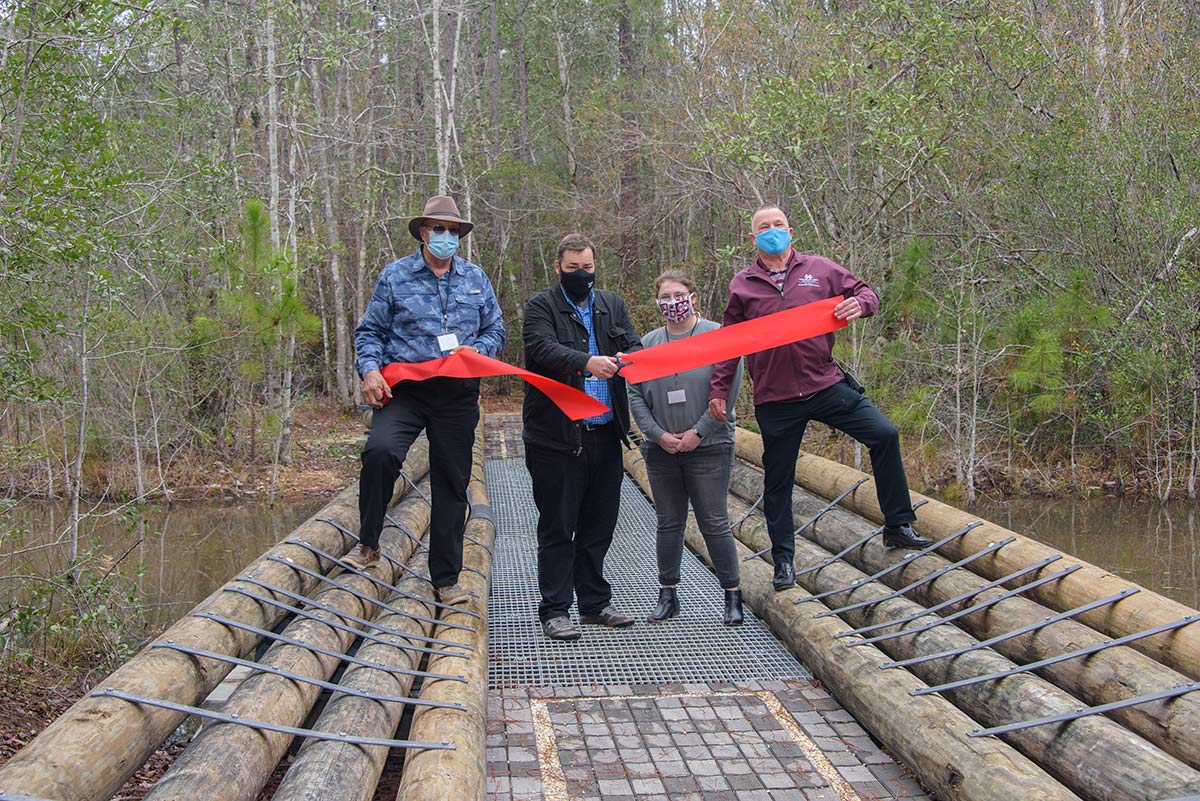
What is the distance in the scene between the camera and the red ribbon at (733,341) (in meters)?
5.19

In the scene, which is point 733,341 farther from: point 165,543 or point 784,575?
point 165,543

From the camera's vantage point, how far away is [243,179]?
1555cm

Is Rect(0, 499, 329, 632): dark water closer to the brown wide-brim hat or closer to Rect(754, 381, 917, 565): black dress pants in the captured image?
the brown wide-brim hat

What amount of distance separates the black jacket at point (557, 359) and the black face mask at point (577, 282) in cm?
5

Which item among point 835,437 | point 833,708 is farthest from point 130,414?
point 833,708

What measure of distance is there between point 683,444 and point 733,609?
1030 mm

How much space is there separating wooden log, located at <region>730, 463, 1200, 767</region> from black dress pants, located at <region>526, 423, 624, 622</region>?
4.45 ft

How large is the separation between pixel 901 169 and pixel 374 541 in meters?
9.64

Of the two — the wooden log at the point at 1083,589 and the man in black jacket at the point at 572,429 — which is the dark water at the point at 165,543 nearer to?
the man in black jacket at the point at 572,429

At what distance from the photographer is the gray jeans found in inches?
213

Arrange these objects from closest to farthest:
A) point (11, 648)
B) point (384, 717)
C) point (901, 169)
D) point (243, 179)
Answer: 1. point (384, 717)
2. point (11, 648)
3. point (901, 169)
4. point (243, 179)

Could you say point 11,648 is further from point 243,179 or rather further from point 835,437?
point 243,179

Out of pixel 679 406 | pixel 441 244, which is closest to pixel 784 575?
pixel 679 406

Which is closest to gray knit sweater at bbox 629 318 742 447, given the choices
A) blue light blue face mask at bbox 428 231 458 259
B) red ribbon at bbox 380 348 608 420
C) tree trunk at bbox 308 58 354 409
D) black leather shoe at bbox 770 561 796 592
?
red ribbon at bbox 380 348 608 420
